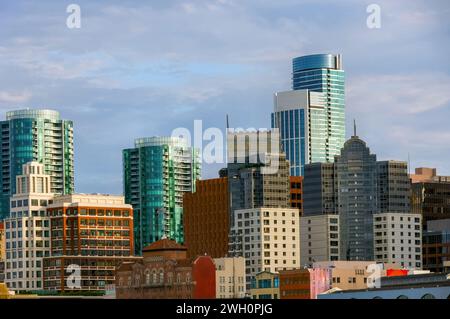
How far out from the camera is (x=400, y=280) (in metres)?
175

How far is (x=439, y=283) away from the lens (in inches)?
5778
